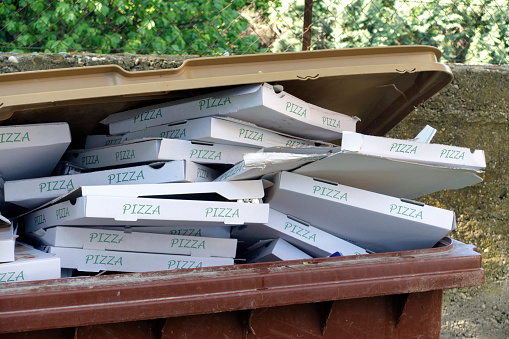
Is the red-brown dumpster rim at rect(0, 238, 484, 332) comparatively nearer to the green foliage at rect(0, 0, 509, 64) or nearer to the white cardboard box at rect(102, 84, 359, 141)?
the white cardboard box at rect(102, 84, 359, 141)

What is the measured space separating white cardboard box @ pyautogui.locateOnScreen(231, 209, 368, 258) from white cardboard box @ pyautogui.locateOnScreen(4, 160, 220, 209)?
0.86 ft

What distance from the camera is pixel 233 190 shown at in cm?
176

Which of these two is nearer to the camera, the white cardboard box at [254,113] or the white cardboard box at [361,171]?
the white cardboard box at [361,171]

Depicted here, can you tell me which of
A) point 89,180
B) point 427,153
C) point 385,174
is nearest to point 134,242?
point 89,180

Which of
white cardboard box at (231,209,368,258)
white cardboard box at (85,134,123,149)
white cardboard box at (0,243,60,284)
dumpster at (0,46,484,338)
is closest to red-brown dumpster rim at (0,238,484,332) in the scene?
dumpster at (0,46,484,338)

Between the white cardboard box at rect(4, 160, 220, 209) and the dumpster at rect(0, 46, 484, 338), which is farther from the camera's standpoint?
the white cardboard box at rect(4, 160, 220, 209)

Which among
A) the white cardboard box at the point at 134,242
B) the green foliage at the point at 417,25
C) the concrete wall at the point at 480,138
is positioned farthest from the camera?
the green foliage at the point at 417,25

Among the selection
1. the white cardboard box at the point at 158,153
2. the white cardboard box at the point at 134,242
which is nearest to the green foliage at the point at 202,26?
the white cardboard box at the point at 158,153

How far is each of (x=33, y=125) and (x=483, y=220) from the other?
2602 millimetres

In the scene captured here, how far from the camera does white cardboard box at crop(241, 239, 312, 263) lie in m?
1.89

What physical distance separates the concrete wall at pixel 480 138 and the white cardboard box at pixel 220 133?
141cm

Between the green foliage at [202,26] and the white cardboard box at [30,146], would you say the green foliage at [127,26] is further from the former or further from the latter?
the white cardboard box at [30,146]

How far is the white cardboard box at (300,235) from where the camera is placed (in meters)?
1.90

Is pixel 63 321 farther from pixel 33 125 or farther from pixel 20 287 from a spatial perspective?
pixel 33 125
